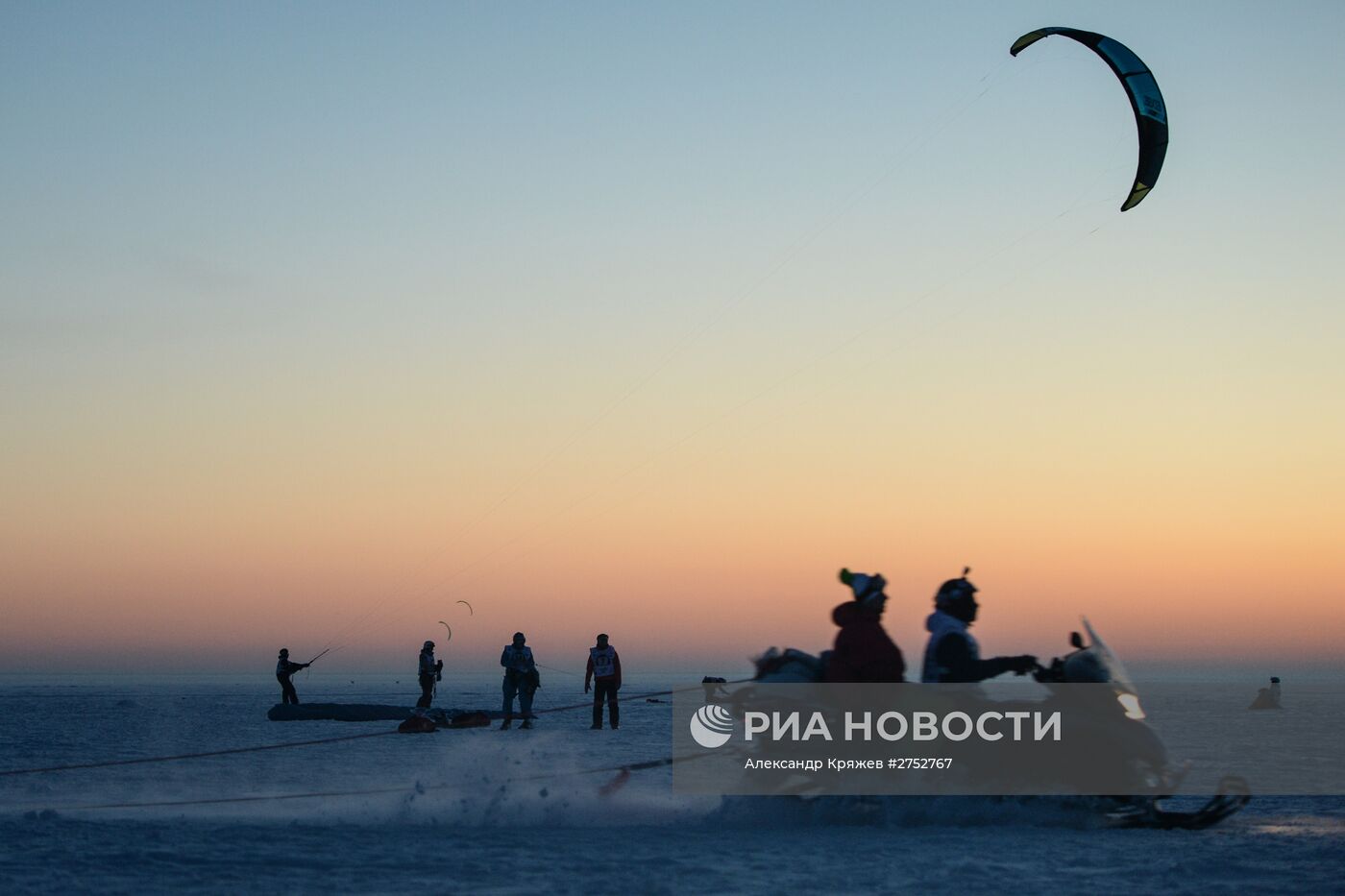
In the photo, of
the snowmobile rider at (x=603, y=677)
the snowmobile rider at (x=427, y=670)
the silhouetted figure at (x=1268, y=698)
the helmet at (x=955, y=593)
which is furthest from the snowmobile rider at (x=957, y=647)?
the silhouetted figure at (x=1268, y=698)

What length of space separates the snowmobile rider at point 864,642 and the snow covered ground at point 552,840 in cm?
95

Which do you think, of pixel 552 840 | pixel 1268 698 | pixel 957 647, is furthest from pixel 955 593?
pixel 1268 698

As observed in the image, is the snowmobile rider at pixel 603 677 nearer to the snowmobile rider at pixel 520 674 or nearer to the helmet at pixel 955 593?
the snowmobile rider at pixel 520 674

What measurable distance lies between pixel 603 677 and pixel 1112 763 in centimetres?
1209

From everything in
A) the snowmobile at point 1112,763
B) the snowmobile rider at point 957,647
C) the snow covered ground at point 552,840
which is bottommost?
the snow covered ground at point 552,840

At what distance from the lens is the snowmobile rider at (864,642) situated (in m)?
9.03

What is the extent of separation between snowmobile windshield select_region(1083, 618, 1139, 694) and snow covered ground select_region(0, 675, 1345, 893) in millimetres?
1003

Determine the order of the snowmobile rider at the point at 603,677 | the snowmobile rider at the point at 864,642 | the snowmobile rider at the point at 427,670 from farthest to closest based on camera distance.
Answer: the snowmobile rider at the point at 427,670, the snowmobile rider at the point at 603,677, the snowmobile rider at the point at 864,642

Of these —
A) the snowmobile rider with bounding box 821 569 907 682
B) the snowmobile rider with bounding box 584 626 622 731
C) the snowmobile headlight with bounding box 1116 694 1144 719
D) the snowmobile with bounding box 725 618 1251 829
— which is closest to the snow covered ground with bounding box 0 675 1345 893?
the snowmobile with bounding box 725 618 1251 829

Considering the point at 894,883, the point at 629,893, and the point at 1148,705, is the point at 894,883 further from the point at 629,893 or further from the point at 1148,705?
the point at 1148,705

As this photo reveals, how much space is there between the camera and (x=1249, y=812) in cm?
930

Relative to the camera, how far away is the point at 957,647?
8922 mm

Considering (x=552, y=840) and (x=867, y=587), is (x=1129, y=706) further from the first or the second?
(x=552, y=840)

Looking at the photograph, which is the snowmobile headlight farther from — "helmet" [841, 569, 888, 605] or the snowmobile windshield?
"helmet" [841, 569, 888, 605]
